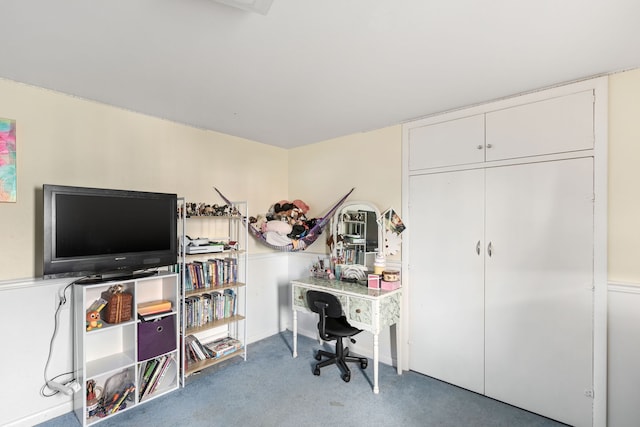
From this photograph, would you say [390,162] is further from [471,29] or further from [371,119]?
[471,29]

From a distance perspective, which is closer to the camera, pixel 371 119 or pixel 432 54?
pixel 432 54

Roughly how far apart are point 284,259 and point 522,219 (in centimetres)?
257

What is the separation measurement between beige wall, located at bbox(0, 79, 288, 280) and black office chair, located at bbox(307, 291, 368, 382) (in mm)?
1496

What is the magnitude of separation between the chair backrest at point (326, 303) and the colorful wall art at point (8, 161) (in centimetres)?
230

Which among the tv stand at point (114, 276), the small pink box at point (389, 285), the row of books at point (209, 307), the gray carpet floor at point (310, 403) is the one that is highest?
the tv stand at point (114, 276)

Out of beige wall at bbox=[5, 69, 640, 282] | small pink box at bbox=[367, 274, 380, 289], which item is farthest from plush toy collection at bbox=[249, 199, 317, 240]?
small pink box at bbox=[367, 274, 380, 289]

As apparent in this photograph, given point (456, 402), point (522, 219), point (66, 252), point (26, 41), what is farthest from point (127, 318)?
point (522, 219)

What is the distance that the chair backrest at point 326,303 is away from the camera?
2570mm

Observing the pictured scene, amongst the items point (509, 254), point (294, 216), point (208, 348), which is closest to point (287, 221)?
point (294, 216)

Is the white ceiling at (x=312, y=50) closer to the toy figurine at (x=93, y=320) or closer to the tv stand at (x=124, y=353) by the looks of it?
the tv stand at (x=124, y=353)

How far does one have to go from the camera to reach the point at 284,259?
379 centimetres

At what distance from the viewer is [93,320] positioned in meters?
2.09

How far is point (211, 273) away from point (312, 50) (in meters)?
2.11

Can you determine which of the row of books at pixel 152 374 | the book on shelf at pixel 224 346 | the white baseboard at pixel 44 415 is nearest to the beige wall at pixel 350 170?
the book on shelf at pixel 224 346
